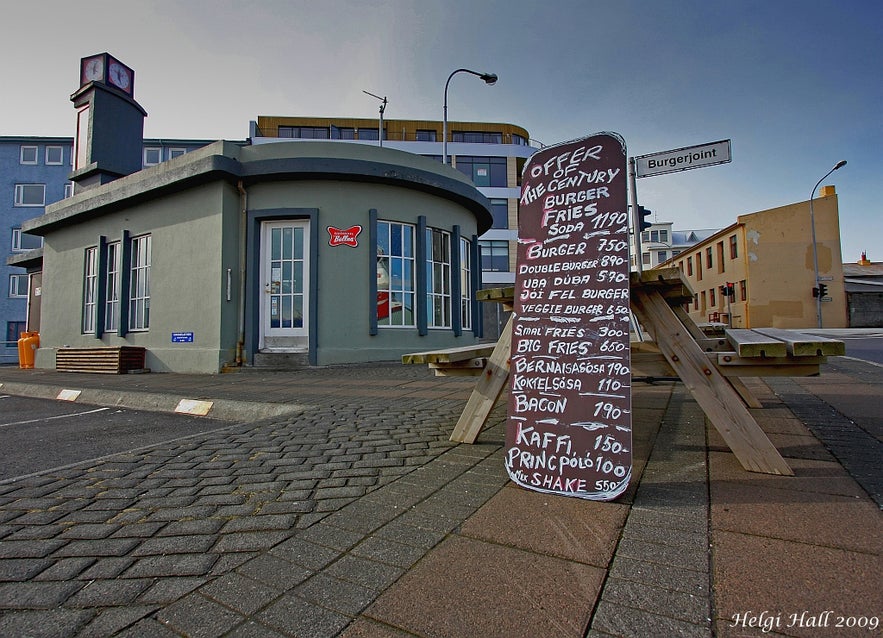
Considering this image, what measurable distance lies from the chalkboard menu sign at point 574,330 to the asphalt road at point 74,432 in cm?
337

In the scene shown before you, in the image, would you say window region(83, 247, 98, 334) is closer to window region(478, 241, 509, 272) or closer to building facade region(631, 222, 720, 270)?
window region(478, 241, 509, 272)

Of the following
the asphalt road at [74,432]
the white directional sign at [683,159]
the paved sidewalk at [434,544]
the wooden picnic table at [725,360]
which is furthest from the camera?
the white directional sign at [683,159]

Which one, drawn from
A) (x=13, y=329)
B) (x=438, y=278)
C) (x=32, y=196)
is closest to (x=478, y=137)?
(x=438, y=278)

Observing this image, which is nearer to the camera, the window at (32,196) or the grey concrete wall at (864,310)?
the grey concrete wall at (864,310)

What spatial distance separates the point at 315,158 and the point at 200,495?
8854 millimetres

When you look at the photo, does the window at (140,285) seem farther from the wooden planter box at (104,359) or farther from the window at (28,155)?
the window at (28,155)

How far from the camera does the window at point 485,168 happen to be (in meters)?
36.5

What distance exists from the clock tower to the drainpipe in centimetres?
644

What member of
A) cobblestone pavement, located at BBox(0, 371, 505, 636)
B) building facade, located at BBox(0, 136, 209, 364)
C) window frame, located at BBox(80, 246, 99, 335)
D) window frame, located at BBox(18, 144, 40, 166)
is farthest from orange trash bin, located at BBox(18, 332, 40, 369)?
window frame, located at BBox(18, 144, 40, 166)

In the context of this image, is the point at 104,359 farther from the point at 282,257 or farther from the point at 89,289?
the point at 282,257

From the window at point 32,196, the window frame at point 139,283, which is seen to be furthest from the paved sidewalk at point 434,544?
the window at point 32,196

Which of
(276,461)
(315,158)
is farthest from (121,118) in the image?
(276,461)

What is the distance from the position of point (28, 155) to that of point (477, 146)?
3450 cm

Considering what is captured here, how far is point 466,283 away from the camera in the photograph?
43.6ft
